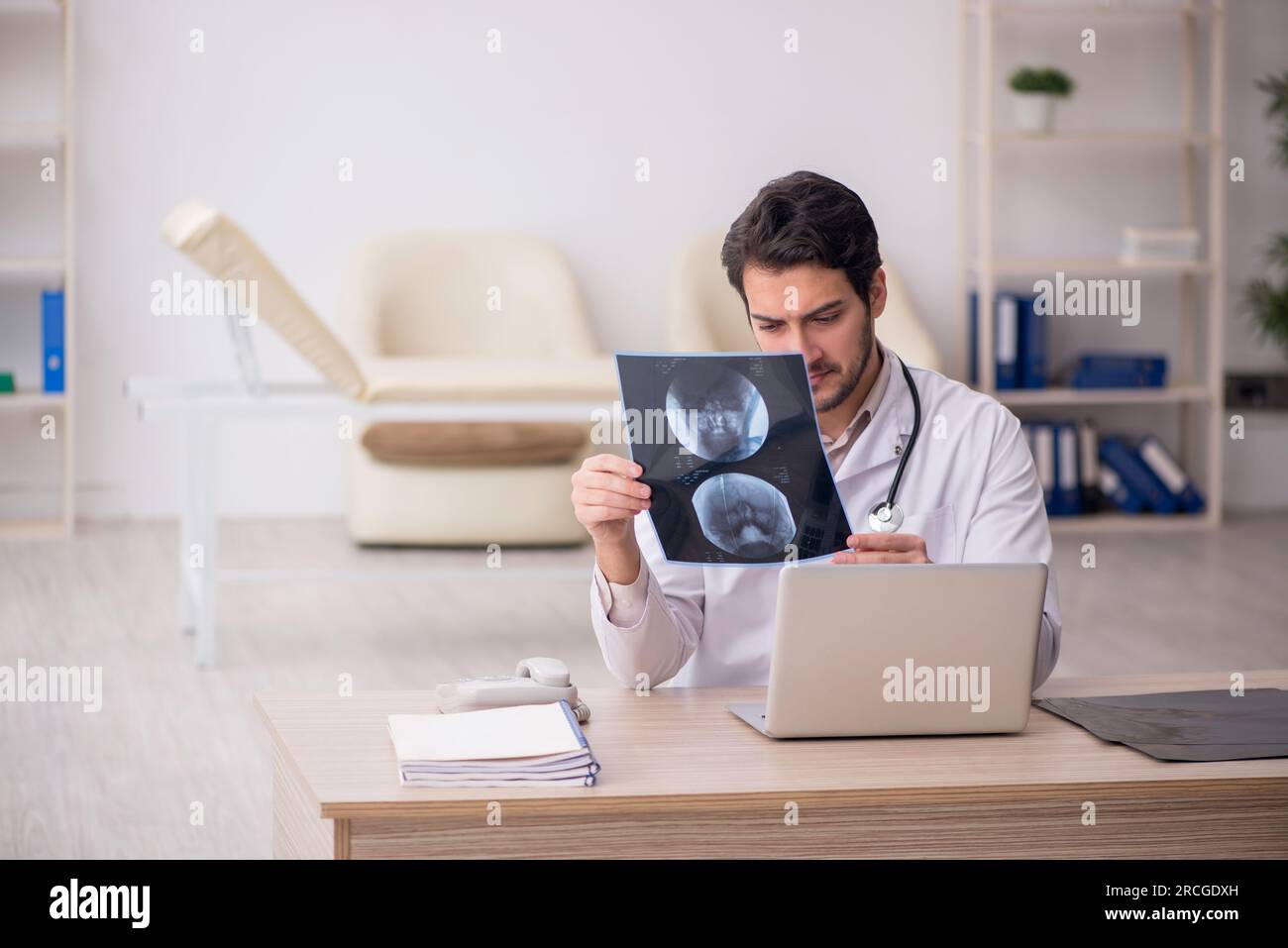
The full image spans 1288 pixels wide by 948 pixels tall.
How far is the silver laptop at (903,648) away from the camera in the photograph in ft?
4.40

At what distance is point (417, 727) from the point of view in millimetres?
→ 1388

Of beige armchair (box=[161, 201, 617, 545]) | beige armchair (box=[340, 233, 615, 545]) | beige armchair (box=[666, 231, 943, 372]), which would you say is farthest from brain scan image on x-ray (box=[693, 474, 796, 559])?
beige armchair (box=[666, 231, 943, 372])

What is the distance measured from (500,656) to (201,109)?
253 centimetres

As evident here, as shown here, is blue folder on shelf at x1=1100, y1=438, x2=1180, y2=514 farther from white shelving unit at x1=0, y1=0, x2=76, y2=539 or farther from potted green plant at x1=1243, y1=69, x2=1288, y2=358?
white shelving unit at x1=0, y1=0, x2=76, y2=539

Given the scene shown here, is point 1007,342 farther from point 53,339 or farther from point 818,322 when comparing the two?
point 818,322

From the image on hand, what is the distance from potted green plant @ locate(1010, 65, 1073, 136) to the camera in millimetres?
5375

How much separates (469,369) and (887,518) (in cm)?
287

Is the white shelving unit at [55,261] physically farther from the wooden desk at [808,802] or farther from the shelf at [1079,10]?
the wooden desk at [808,802]

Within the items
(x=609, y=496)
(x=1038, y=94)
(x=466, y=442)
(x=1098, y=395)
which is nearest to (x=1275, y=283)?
(x=1098, y=395)

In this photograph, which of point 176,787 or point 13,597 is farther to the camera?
point 13,597

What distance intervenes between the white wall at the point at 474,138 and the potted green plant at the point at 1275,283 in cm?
14

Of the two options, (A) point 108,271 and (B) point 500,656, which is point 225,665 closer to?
(B) point 500,656

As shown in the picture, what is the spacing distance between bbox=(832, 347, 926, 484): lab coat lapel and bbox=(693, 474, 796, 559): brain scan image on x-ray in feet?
0.86

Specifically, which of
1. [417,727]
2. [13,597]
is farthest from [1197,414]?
[417,727]
